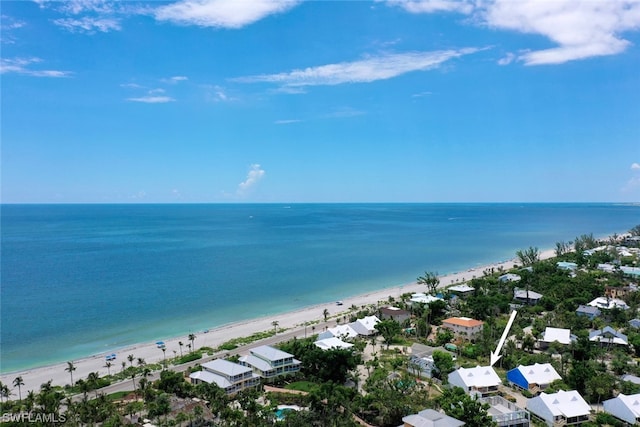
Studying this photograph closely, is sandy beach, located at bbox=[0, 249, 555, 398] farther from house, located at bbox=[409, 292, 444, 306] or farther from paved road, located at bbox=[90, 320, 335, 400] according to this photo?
house, located at bbox=[409, 292, 444, 306]

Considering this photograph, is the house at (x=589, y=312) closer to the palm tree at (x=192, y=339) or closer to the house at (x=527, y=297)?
the house at (x=527, y=297)

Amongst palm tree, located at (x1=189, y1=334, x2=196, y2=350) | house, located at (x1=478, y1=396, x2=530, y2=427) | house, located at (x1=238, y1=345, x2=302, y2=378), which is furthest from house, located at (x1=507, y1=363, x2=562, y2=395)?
palm tree, located at (x1=189, y1=334, x2=196, y2=350)

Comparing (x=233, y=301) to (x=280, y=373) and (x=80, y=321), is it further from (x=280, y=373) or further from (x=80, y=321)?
(x=280, y=373)

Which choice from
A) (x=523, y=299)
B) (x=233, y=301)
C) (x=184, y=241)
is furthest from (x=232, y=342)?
(x=184, y=241)

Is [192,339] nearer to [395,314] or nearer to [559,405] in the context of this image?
[395,314]

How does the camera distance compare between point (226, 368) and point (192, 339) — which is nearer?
point (226, 368)

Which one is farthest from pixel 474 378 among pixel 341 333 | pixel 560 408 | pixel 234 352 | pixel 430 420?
pixel 234 352

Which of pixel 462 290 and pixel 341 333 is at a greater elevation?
pixel 462 290
